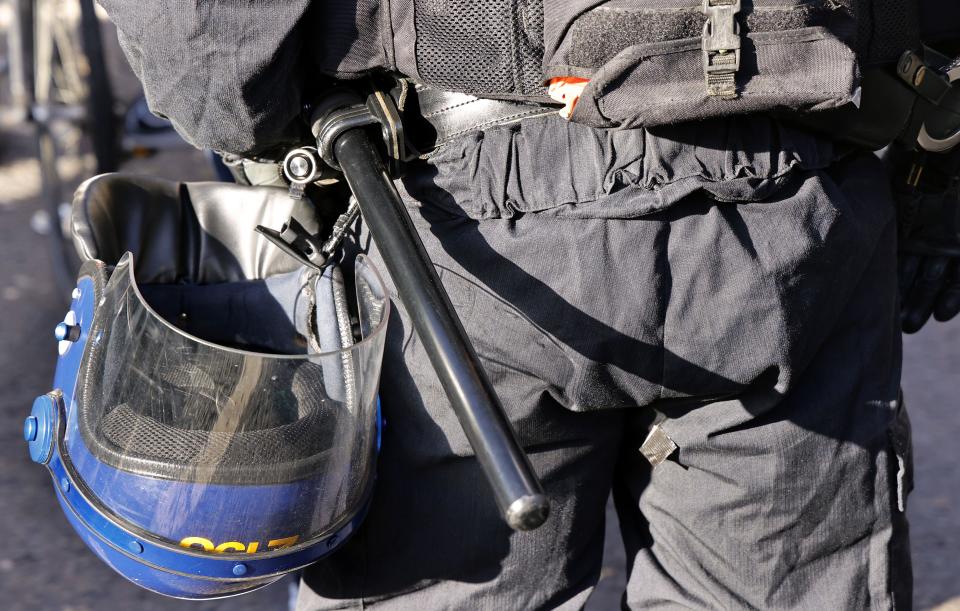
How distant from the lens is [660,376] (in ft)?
3.45

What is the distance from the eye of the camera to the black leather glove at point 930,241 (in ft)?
4.43

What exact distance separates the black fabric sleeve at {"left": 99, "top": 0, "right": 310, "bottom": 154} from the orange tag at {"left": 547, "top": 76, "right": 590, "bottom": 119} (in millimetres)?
251

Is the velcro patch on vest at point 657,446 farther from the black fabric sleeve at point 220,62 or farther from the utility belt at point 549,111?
the black fabric sleeve at point 220,62

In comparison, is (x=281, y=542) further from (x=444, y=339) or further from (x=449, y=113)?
(x=449, y=113)

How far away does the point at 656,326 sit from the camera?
103 cm

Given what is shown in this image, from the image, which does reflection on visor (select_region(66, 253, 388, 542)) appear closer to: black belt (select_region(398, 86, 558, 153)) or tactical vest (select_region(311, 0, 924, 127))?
black belt (select_region(398, 86, 558, 153))

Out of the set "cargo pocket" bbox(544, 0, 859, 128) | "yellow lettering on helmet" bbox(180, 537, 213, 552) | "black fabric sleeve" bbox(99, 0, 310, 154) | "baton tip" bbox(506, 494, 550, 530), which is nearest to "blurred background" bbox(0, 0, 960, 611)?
"black fabric sleeve" bbox(99, 0, 310, 154)

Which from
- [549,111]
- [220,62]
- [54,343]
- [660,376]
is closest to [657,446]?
[660,376]

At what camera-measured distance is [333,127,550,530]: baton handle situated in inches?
29.9

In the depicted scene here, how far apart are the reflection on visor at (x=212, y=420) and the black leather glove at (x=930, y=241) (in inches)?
29.9

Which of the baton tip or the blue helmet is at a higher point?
the baton tip

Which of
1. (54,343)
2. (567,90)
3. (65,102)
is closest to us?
(567,90)

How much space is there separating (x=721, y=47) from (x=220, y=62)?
18.7 inches

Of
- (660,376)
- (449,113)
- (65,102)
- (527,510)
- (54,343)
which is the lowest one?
(54,343)
